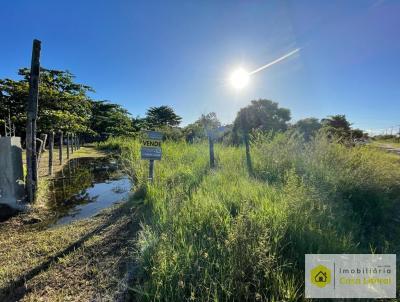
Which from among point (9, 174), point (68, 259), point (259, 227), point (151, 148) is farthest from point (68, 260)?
point (9, 174)

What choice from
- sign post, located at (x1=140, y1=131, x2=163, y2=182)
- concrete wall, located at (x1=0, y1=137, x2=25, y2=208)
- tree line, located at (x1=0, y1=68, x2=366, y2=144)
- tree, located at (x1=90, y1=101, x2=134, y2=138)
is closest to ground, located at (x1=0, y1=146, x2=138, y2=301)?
concrete wall, located at (x1=0, y1=137, x2=25, y2=208)

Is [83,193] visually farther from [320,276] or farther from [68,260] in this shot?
[320,276]

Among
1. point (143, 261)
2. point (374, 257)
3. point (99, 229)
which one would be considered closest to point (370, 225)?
point (374, 257)

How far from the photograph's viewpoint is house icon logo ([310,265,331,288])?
1.67m

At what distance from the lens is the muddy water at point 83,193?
4.28 metres

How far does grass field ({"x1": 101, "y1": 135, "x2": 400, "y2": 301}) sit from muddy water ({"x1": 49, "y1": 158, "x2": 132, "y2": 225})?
118 centimetres

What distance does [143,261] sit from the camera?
2.00m

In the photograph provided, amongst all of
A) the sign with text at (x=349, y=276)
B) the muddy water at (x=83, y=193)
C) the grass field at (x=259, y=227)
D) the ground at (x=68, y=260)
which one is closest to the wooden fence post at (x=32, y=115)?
the muddy water at (x=83, y=193)

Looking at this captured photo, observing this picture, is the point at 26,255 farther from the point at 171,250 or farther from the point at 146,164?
the point at 146,164

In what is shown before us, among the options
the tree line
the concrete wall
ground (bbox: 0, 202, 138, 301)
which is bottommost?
ground (bbox: 0, 202, 138, 301)

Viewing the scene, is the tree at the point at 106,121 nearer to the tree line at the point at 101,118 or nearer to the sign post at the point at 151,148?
the tree line at the point at 101,118

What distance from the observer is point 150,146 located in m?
4.45

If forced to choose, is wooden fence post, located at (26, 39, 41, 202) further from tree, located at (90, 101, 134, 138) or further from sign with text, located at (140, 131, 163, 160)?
tree, located at (90, 101, 134, 138)

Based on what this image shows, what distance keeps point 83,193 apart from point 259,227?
16.3 ft
